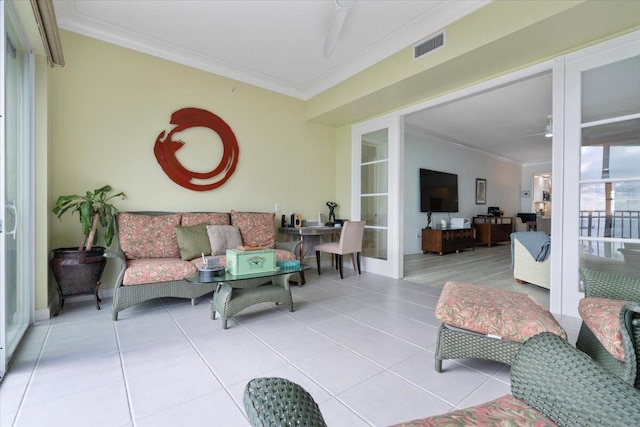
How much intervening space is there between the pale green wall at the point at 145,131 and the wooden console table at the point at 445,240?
3388 mm

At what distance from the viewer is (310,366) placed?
1831 millimetres

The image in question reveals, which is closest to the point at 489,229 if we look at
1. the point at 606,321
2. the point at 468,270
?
the point at 468,270

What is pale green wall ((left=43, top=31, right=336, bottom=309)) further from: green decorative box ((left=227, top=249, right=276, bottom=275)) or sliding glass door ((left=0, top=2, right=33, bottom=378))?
green decorative box ((left=227, top=249, right=276, bottom=275))

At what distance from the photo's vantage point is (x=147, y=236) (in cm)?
317

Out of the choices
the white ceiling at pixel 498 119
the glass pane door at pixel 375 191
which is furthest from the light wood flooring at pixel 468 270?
the white ceiling at pixel 498 119

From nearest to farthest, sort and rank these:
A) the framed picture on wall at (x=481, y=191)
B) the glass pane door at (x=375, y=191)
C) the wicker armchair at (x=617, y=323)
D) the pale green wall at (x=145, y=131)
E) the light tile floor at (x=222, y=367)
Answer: the wicker armchair at (x=617, y=323) < the light tile floor at (x=222, y=367) < the pale green wall at (x=145, y=131) < the glass pane door at (x=375, y=191) < the framed picture on wall at (x=481, y=191)

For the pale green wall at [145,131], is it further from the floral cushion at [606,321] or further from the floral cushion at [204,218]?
the floral cushion at [606,321]

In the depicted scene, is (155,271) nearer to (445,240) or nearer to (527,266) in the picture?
(527,266)

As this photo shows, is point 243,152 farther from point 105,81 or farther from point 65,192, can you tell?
point 65,192

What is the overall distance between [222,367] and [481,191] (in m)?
8.64

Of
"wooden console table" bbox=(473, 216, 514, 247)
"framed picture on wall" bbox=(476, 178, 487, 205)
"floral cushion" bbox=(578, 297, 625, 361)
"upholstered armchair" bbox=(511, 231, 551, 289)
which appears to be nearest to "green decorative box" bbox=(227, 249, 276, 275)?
"floral cushion" bbox=(578, 297, 625, 361)

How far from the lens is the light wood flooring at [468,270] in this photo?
12.8 feet

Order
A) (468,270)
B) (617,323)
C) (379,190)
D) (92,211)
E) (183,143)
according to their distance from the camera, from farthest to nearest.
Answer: (468,270)
(379,190)
(183,143)
(92,211)
(617,323)

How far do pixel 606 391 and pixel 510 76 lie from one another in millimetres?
3285
